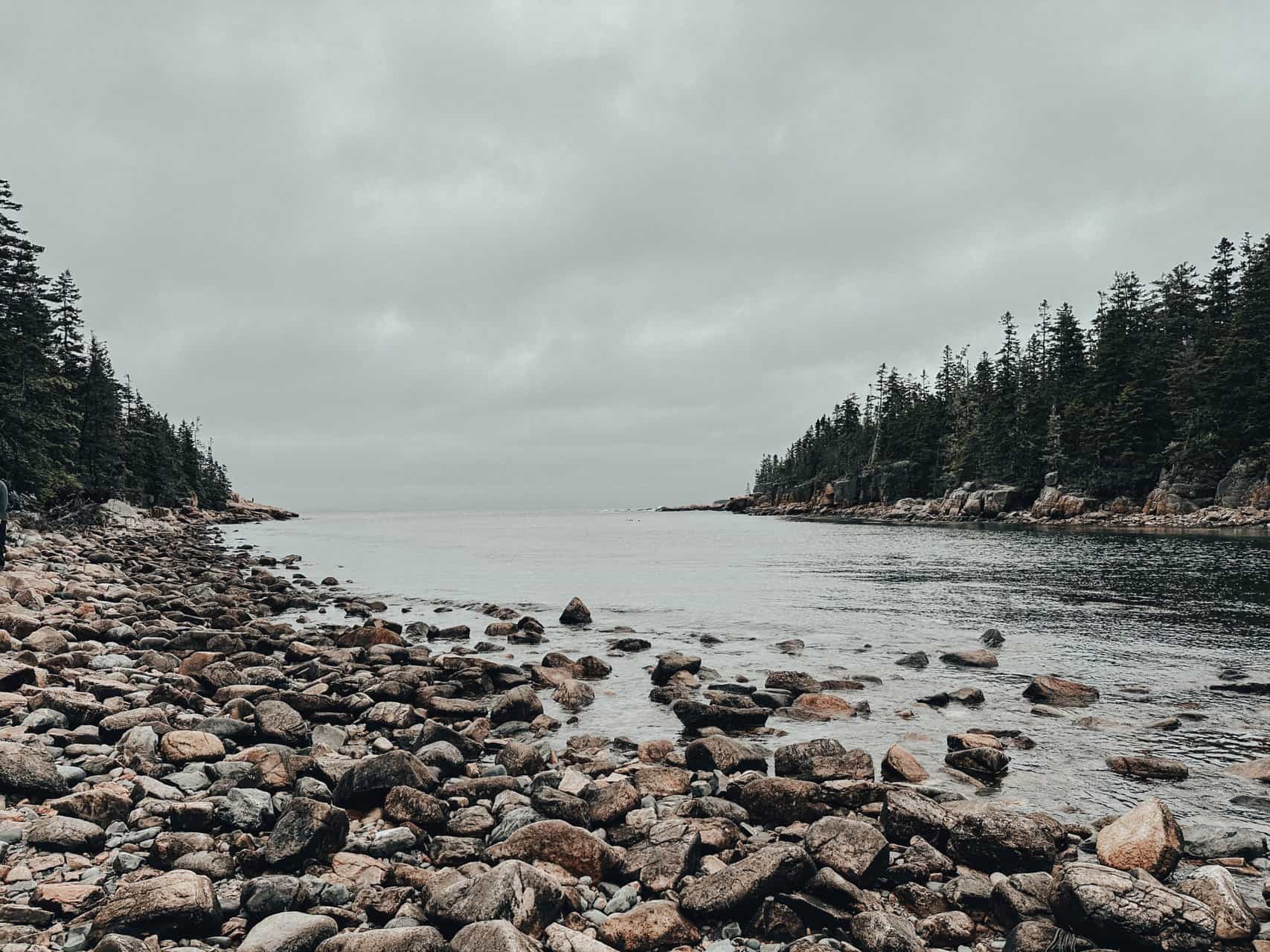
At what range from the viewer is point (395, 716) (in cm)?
1038

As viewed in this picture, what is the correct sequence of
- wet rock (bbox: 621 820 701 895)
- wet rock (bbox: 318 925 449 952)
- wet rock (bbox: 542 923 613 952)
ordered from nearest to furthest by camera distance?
wet rock (bbox: 318 925 449 952) < wet rock (bbox: 542 923 613 952) < wet rock (bbox: 621 820 701 895)

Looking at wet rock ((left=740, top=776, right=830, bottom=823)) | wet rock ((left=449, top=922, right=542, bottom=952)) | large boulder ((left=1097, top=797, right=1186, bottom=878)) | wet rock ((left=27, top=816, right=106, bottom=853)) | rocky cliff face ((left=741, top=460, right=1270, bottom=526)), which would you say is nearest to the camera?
wet rock ((left=449, top=922, right=542, bottom=952))

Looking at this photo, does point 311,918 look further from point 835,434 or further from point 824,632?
point 835,434

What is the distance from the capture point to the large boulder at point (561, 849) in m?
5.93

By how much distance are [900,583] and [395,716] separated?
89.8 feet

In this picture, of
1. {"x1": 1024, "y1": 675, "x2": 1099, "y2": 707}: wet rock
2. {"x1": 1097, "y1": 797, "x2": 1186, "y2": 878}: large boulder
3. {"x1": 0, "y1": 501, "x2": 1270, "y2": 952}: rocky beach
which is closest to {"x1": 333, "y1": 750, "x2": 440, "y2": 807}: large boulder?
{"x1": 0, "y1": 501, "x2": 1270, "y2": 952}: rocky beach

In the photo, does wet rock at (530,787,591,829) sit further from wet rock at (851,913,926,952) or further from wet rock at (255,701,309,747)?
wet rock at (255,701,309,747)

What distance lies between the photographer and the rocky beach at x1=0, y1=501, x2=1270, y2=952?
4867mm

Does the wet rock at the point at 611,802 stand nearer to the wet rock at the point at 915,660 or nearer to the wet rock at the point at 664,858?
the wet rock at the point at 664,858

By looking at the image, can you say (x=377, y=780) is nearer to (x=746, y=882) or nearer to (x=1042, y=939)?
(x=746, y=882)

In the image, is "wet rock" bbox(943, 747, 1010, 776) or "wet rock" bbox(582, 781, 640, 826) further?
"wet rock" bbox(943, 747, 1010, 776)

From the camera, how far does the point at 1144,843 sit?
20.1 ft

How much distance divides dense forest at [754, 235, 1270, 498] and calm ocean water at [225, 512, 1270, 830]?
96.4ft

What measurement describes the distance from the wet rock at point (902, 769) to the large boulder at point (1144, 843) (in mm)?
2364
